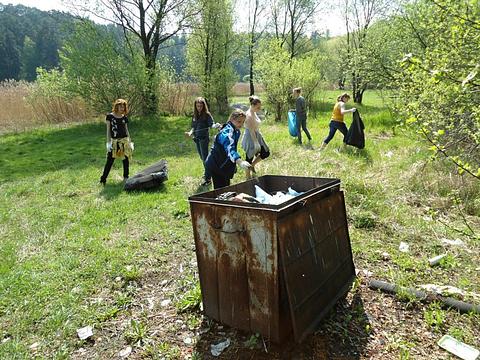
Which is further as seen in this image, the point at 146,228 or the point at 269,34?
the point at 269,34

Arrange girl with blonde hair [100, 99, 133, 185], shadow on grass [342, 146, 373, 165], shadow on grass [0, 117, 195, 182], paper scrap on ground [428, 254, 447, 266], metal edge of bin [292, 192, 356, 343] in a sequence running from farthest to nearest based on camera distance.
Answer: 1. shadow on grass [0, 117, 195, 182]
2. shadow on grass [342, 146, 373, 165]
3. girl with blonde hair [100, 99, 133, 185]
4. paper scrap on ground [428, 254, 447, 266]
5. metal edge of bin [292, 192, 356, 343]

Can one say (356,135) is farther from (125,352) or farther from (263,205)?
(125,352)

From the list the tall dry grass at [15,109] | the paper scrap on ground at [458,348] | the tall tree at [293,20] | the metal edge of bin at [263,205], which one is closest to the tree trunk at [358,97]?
the tall tree at [293,20]

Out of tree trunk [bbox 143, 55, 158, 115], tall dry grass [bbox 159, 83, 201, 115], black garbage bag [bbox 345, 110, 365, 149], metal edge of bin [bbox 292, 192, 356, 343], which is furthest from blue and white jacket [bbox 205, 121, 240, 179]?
tall dry grass [bbox 159, 83, 201, 115]

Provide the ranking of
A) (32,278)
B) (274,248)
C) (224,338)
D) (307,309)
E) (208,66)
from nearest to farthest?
1. (274,248)
2. (307,309)
3. (224,338)
4. (32,278)
5. (208,66)

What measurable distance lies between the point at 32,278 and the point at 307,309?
3187 mm

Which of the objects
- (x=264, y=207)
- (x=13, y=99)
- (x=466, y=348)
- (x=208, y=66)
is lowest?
(x=466, y=348)

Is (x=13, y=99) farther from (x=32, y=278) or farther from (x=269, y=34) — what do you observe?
(x=269, y=34)

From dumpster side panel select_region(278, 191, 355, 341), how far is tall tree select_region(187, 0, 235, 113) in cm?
2179

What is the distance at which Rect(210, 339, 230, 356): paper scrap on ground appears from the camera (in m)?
2.76

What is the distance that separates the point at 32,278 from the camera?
3.95 metres

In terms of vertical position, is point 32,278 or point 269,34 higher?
point 269,34

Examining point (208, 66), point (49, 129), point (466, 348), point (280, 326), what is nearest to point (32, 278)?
point (280, 326)

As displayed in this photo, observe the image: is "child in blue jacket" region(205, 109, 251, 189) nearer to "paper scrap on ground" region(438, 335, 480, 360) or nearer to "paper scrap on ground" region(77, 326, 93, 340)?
"paper scrap on ground" region(77, 326, 93, 340)
